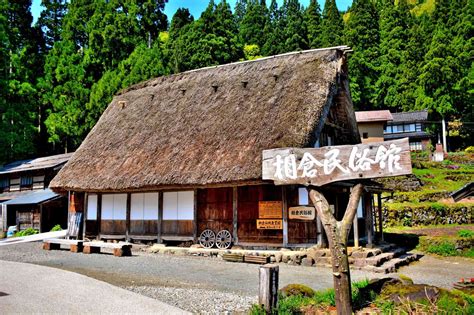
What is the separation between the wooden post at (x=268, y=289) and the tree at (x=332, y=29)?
44.3 metres

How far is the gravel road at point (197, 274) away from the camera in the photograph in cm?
756

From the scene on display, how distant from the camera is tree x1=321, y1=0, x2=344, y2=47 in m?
47.5

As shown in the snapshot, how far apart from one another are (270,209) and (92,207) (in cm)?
910

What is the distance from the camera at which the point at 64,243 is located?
15922mm

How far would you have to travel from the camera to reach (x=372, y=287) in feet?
22.5

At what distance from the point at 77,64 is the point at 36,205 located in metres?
14.6

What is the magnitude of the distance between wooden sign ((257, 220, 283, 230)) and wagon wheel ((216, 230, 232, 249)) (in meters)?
1.26

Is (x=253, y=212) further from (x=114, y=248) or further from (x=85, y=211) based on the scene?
(x=85, y=211)

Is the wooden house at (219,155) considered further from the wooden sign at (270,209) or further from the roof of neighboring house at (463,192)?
the roof of neighboring house at (463,192)

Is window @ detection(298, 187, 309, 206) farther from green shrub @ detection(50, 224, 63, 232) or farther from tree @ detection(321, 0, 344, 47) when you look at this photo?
tree @ detection(321, 0, 344, 47)

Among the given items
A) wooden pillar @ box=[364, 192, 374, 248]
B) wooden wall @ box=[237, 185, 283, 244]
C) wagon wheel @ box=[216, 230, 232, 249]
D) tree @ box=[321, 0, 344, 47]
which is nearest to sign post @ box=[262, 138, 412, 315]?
wooden wall @ box=[237, 185, 283, 244]

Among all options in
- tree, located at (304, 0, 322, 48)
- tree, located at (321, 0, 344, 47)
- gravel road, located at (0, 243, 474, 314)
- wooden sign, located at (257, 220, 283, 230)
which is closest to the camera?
gravel road, located at (0, 243, 474, 314)

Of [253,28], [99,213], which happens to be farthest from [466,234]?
[253,28]

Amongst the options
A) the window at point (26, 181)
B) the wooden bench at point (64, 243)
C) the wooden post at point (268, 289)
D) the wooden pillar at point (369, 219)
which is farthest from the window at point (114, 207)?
the window at point (26, 181)
